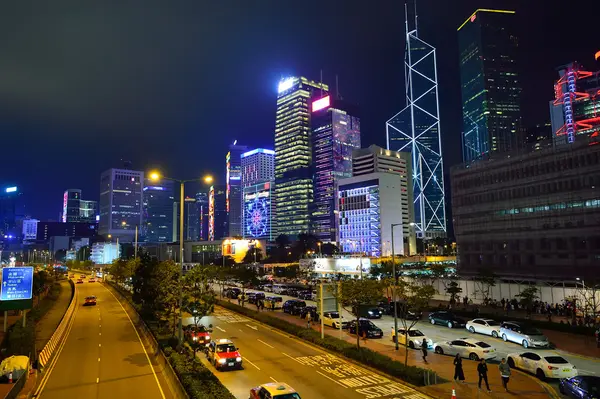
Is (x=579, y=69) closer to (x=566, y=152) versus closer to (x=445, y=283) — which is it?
(x=566, y=152)

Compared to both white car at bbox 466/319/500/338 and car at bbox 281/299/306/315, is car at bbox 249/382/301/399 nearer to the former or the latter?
white car at bbox 466/319/500/338

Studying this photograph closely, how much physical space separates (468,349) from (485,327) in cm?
881

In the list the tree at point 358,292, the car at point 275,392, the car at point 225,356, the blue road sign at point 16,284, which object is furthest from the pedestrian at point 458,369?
the blue road sign at point 16,284

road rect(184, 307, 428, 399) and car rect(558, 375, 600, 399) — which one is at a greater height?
car rect(558, 375, 600, 399)

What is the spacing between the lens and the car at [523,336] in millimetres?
30906

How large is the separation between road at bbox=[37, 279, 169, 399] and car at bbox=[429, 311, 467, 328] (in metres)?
26.9

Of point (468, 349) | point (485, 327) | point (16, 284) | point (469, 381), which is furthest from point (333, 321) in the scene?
point (16, 284)

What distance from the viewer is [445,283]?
6066 cm

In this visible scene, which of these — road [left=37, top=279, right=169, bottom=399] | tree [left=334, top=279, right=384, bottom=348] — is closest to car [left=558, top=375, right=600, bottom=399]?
tree [left=334, top=279, right=384, bottom=348]

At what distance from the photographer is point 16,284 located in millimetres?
35125

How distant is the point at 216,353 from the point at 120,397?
671 cm

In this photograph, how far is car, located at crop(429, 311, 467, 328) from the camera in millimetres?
40188

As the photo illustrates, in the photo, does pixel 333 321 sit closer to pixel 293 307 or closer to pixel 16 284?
pixel 293 307

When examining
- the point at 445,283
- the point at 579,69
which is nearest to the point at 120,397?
the point at 445,283
